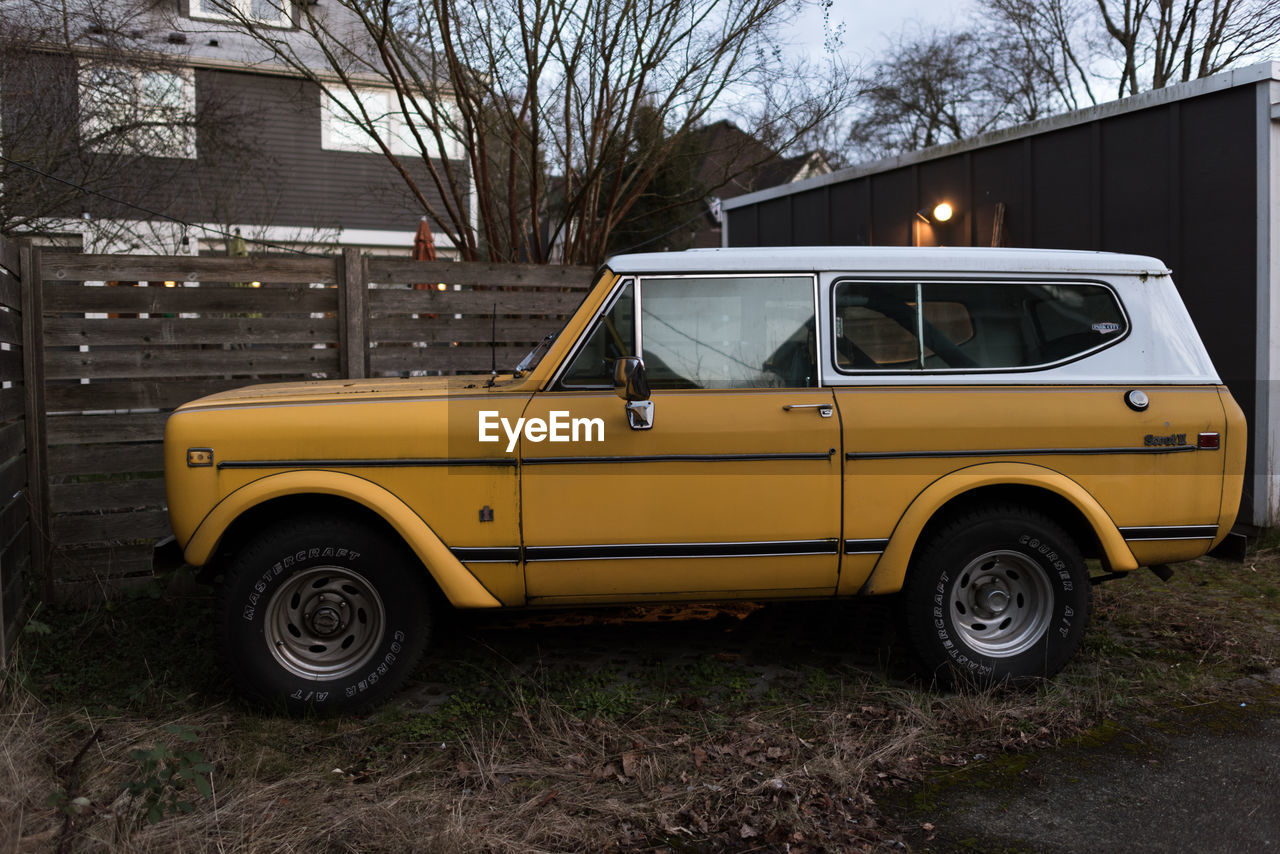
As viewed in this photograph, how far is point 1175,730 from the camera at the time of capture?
3.77 m

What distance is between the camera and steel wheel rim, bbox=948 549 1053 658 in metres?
4.07

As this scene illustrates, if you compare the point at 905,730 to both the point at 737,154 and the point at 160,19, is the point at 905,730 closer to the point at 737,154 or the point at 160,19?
the point at 737,154

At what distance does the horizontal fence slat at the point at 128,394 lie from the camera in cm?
536

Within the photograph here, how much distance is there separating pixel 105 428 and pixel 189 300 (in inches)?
34.8

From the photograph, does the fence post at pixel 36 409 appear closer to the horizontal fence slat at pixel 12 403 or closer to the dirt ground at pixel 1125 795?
the horizontal fence slat at pixel 12 403

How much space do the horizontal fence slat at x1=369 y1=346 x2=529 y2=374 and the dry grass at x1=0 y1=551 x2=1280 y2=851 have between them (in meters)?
1.86

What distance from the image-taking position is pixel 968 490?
3.99 metres

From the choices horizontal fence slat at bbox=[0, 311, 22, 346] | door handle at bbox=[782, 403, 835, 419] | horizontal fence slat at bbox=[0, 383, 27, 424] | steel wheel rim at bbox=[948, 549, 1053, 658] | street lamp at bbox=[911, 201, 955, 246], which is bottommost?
steel wheel rim at bbox=[948, 549, 1053, 658]

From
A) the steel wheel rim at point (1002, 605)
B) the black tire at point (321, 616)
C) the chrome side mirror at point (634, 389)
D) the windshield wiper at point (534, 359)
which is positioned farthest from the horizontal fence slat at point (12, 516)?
the steel wheel rim at point (1002, 605)

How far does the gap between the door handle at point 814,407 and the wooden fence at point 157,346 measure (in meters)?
1.82

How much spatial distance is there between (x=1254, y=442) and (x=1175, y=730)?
3611 millimetres

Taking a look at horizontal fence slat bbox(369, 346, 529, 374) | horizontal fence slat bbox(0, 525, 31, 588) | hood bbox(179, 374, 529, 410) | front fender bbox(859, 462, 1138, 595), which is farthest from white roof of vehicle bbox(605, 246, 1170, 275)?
horizontal fence slat bbox(0, 525, 31, 588)

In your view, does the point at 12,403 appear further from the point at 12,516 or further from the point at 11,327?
the point at 12,516

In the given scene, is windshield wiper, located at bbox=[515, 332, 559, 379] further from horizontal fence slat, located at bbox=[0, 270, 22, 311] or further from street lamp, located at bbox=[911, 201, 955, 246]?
street lamp, located at bbox=[911, 201, 955, 246]
